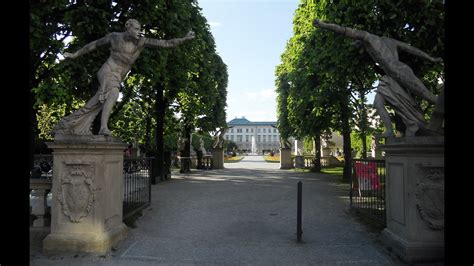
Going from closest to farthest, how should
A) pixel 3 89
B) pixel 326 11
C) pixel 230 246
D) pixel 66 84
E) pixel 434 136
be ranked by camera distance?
1. pixel 3 89
2. pixel 434 136
3. pixel 230 246
4. pixel 66 84
5. pixel 326 11

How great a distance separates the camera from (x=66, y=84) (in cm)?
1005

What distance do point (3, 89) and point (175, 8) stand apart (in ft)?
30.8

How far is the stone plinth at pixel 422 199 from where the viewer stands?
5609 millimetres

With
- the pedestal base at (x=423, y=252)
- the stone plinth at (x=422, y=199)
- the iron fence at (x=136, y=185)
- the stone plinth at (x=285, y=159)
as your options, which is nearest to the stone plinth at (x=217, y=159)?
the stone plinth at (x=285, y=159)

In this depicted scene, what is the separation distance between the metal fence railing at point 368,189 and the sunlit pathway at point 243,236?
0.48 metres

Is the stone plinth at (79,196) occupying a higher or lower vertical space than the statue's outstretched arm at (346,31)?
lower

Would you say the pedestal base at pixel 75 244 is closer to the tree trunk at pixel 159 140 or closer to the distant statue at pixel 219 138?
the tree trunk at pixel 159 140

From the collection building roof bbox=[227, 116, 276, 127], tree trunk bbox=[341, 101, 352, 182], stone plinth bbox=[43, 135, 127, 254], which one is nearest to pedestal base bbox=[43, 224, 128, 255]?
stone plinth bbox=[43, 135, 127, 254]

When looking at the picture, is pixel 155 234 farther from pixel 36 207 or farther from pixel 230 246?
pixel 36 207

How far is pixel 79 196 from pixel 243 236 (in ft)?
10.7

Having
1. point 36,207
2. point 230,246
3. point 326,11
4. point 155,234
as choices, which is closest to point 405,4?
point 326,11

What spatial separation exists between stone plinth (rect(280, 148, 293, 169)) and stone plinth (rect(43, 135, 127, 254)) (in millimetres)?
26660

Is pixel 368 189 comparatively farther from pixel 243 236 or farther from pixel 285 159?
pixel 285 159

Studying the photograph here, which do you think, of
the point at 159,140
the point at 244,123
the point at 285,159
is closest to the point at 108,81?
the point at 159,140
